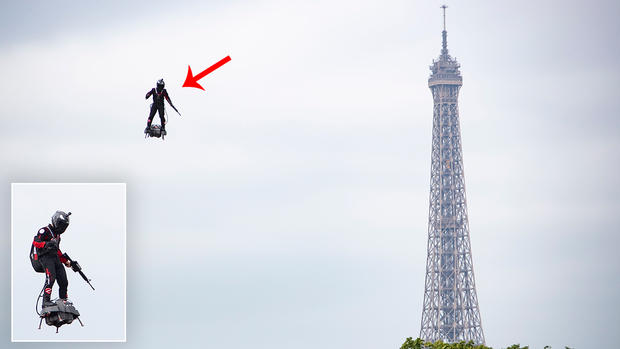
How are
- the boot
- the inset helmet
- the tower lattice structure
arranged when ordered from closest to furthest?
the boot, the inset helmet, the tower lattice structure

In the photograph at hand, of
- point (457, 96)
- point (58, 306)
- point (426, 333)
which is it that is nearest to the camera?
point (58, 306)

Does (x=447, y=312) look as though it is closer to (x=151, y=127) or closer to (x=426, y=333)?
(x=426, y=333)

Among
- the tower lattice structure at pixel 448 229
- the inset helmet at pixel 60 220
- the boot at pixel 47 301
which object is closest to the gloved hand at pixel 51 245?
the inset helmet at pixel 60 220

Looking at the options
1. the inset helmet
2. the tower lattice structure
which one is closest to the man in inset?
the inset helmet

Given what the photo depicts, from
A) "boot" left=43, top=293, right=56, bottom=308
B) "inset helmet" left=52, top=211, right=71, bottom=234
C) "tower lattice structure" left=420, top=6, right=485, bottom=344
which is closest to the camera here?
"boot" left=43, top=293, right=56, bottom=308

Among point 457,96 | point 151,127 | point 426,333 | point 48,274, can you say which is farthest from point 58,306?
point 457,96

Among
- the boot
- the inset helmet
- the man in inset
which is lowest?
the boot

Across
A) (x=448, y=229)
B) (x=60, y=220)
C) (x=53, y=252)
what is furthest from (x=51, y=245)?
(x=448, y=229)

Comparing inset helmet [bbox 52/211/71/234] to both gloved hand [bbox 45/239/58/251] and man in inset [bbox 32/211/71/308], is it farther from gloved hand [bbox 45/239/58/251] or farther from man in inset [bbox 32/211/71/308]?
gloved hand [bbox 45/239/58/251]

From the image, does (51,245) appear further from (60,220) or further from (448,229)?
(448,229)
